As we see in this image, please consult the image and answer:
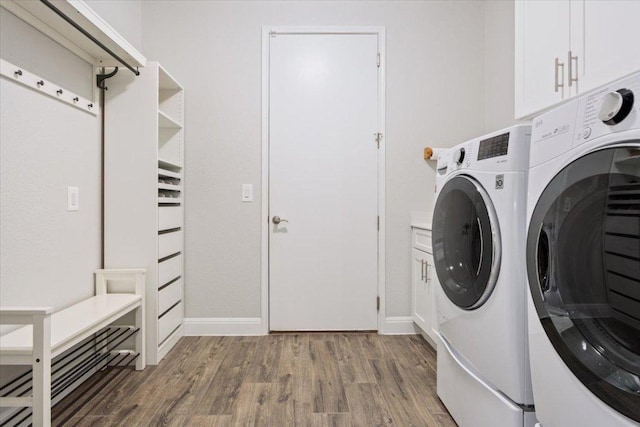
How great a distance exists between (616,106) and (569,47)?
109cm

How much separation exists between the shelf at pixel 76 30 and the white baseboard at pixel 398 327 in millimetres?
2332

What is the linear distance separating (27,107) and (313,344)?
2.04m

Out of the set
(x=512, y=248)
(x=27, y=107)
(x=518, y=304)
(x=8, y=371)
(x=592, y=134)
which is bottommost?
(x=8, y=371)

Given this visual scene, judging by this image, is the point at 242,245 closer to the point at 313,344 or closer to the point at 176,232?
the point at 176,232

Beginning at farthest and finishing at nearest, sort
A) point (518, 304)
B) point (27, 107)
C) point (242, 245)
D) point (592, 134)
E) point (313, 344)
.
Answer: point (242, 245)
point (313, 344)
point (27, 107)
point (518, 304)
point (592, 134)

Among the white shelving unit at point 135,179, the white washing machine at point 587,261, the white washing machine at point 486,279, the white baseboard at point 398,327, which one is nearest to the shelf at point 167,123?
the white shelving unit at point 135,179

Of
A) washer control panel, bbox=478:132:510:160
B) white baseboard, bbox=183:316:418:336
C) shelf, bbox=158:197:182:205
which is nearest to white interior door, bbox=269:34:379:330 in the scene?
white baseboard, bbox=183:316:418:336

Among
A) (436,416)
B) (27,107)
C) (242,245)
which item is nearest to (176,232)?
(242,245)

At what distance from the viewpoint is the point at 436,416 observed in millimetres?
1639

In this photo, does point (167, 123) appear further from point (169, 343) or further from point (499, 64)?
point (499, 64)

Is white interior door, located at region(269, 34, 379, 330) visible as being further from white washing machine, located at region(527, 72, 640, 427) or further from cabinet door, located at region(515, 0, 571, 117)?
white washing machine, located at region(527, 72, 640, 427)

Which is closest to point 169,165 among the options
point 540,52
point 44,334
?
Result: point 44,334

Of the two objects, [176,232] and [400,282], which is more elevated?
[176,232]

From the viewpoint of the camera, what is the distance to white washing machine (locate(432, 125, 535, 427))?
116 cm
